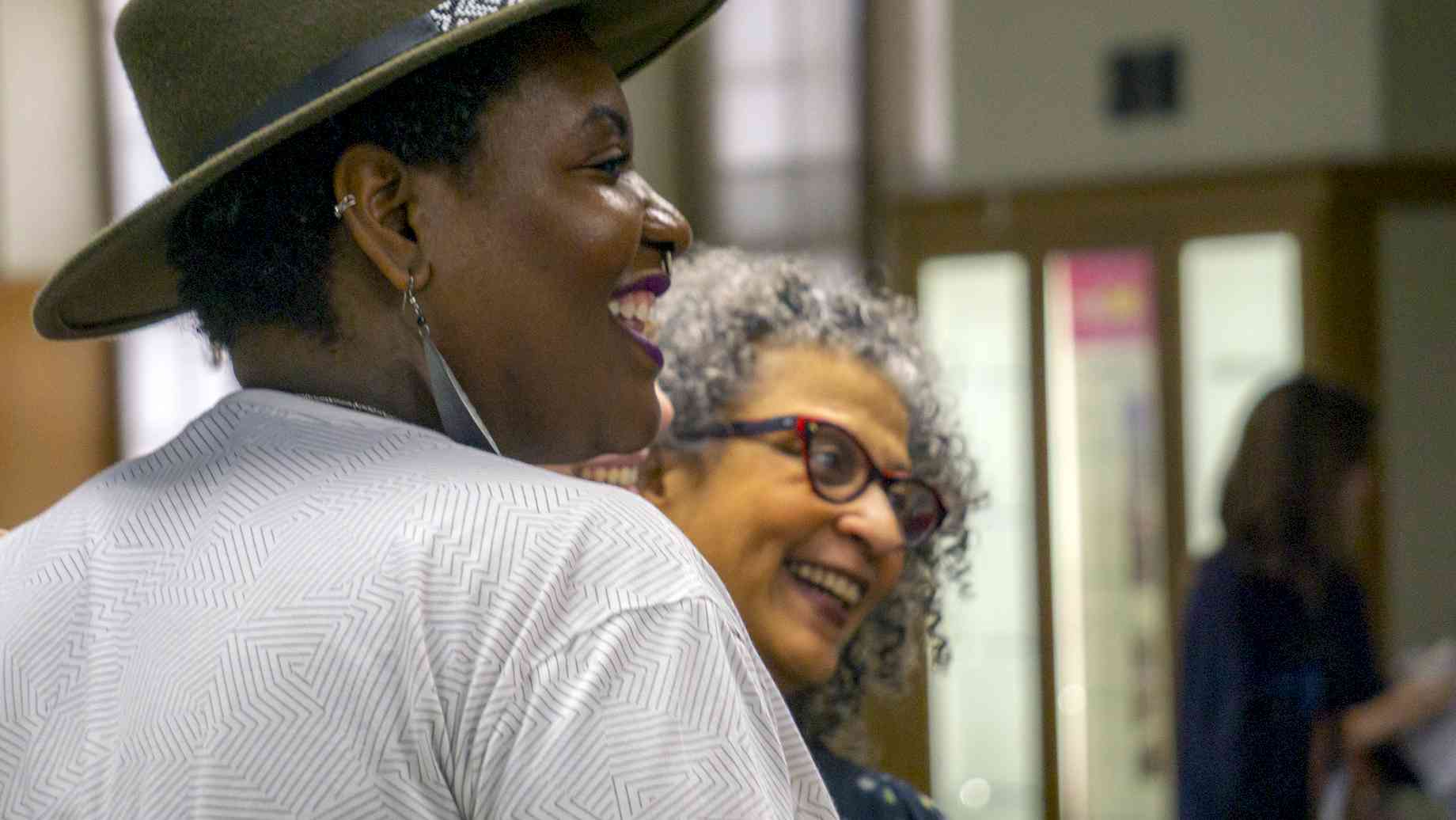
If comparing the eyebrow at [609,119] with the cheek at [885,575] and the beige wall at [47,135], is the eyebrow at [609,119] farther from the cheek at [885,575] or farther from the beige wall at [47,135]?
the beige wall at [47,135]

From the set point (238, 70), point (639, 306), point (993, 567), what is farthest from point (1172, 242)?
point (238, 70)

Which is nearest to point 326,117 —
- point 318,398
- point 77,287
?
point 318,398

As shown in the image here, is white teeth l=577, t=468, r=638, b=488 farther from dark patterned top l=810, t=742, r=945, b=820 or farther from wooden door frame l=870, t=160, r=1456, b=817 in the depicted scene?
wooden door frame l=870, t=160, r=1456, b=817

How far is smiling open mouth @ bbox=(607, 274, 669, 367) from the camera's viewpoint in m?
0.99

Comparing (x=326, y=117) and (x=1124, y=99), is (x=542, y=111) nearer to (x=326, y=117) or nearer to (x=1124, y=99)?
(x=326, y=117)

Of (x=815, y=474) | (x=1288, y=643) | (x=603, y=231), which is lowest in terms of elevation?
(x=1288, y=643)

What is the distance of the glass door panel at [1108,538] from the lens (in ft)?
17.3

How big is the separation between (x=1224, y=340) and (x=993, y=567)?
1.01 meters

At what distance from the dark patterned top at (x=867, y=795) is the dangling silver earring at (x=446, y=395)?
82 cm

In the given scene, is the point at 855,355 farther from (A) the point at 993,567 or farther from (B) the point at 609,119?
(A) the point at 993,567

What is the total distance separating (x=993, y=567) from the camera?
548 centimetres

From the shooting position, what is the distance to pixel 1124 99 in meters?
5.48

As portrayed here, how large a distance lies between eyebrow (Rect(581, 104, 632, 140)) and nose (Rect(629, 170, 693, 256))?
0.08ft

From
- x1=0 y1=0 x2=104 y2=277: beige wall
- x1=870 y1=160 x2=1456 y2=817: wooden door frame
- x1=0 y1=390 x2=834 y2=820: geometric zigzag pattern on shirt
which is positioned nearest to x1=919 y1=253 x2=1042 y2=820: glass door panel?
x1=870 y1=160 x2=1456 y2=817: wooden door frame
